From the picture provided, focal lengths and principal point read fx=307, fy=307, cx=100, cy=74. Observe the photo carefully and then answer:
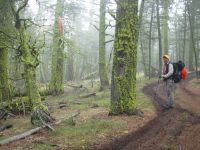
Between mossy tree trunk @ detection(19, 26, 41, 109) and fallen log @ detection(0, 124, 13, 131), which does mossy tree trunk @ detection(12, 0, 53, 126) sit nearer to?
mossy tree trunk @ detection(19, 26, 41, 109)

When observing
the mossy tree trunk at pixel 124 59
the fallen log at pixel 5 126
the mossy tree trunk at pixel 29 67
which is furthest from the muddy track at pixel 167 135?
the fallen log at pixel 5 126

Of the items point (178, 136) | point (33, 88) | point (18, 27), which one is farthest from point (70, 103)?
point (178, 136)

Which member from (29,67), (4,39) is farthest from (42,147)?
(4,39)

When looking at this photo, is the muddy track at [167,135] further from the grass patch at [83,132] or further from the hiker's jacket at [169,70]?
the hiker's jacket at [169,70]

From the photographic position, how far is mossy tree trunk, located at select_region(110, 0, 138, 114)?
444 inches

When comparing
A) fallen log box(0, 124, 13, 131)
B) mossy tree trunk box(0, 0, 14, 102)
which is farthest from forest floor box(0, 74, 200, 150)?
mossy tree trunk box(0, 0, 14, 102)

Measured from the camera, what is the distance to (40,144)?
315 inches

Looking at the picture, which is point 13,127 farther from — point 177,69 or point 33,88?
point 177,69

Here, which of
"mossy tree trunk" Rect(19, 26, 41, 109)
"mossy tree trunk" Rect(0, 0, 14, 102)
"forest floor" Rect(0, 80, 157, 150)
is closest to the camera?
"forest floor" Rect(0, 80, 157, 150)

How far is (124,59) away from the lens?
11273 millimetres

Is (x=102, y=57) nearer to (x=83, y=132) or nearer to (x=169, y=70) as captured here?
(x=169, y=70)

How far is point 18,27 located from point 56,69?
10.5 metres

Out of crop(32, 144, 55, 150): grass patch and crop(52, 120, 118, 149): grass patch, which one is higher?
crop(52, 120, 118, 149): grass patch

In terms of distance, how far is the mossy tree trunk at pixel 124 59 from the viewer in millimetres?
11266
